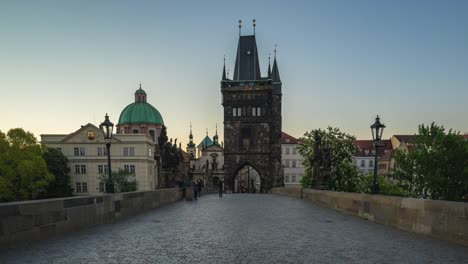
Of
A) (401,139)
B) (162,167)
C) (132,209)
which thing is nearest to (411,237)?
(132,209)

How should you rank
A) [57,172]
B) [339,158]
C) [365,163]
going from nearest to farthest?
[339,158]
[57,172]
[365,163]

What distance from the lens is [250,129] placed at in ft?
225

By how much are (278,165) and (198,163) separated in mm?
55016

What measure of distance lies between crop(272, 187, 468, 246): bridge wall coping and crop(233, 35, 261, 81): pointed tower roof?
58497mm

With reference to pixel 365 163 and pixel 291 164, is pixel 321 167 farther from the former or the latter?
pixel 365 163

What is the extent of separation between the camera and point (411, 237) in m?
8.88

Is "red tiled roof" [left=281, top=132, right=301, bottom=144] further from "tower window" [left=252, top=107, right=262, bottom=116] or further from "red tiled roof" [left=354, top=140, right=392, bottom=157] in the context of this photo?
"tower window" [left=252, top=107, right=262, bottom=116]

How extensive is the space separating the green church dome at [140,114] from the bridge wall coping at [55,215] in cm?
8330

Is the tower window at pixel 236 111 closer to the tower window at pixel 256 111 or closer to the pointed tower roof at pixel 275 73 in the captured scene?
the tower window at pixel 256 111

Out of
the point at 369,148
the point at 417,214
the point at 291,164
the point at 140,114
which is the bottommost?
the point at 291,164

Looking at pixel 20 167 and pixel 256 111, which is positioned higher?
pixel 256 111

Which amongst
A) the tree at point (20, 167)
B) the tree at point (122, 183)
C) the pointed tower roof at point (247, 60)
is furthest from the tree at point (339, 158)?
the tree at point (20, 167)

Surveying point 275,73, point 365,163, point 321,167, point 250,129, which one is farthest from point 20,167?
point 365,163

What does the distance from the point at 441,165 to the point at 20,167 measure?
47.5m
